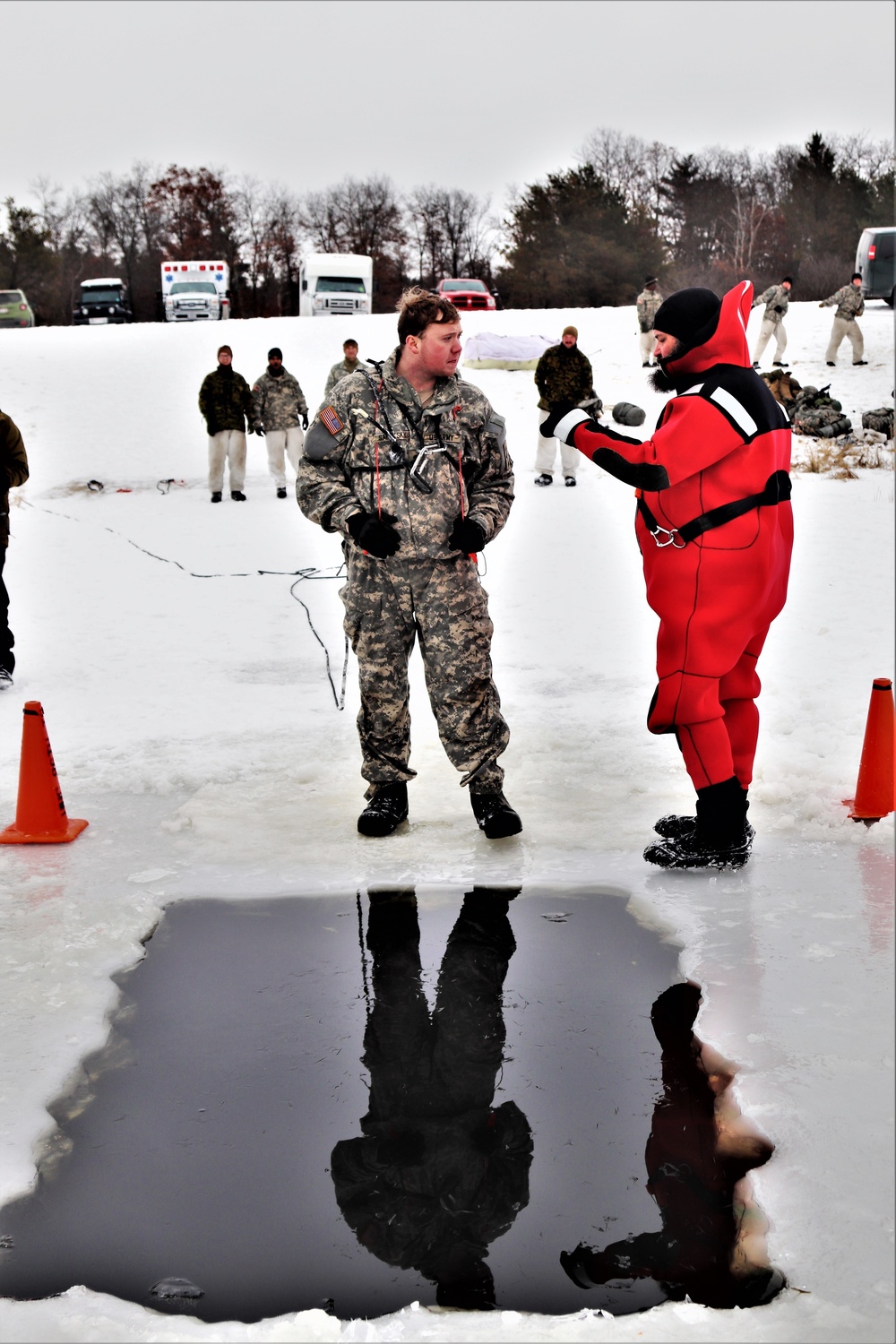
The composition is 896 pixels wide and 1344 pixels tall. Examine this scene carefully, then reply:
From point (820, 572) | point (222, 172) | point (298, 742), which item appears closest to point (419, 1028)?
point (298, 742)

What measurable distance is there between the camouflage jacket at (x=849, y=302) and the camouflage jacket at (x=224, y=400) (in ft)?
33.0

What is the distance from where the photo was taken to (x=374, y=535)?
4129 millimetres

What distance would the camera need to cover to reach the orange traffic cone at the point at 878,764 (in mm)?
4543

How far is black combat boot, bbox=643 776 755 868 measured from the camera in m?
4.18

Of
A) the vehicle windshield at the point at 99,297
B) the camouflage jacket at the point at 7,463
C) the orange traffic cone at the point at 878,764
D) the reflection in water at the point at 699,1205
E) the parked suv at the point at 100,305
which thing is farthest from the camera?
the vehicle windshield at the point at 99,297

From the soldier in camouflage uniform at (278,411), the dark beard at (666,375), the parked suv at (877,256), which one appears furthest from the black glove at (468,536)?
the parked suv at (877,256)

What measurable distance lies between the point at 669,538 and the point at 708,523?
0.15 metres

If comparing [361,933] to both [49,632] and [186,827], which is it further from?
[49,632]

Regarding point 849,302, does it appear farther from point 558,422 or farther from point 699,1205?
point 699,1205

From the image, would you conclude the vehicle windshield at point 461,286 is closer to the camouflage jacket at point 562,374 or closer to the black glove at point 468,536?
the camouflage jacket at point 562,374

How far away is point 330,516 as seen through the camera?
4293 mm

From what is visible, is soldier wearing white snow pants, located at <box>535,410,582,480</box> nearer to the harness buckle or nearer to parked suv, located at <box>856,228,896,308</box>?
the harness buckle

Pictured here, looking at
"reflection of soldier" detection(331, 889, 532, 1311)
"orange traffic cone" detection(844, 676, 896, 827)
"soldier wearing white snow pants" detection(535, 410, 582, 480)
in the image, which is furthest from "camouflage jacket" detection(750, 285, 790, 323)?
"reflection of soldier" detection(331, 889, 532, 1311)

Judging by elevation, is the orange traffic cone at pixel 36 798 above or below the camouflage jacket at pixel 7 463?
below
